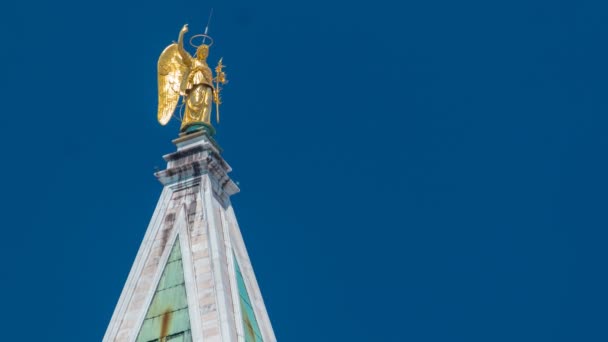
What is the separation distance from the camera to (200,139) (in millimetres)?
47969

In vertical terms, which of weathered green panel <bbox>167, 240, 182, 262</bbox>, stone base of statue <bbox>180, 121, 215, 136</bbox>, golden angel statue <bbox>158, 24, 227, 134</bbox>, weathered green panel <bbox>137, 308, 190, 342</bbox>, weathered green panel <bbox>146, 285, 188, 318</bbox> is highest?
golden angel statue <bbox>158, 24, 227, 134</bbox>

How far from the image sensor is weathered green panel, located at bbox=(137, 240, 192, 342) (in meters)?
42.0

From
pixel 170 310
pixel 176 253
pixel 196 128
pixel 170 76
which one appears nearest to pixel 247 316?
pixel 170 310

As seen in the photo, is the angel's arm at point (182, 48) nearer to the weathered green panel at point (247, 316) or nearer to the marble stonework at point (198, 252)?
the marble stonework at point (198, 252)

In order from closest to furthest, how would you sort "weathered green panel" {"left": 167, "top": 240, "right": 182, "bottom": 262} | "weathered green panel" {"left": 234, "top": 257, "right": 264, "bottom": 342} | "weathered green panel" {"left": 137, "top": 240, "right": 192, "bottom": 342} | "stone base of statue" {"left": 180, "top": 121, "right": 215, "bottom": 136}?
"weathered green panel" {"left": 137, "top": 240, "right": 192, "bottom": 342} < "weathered green panel" {"left": 234, "top": 257, "right": 264, "bottom": 342} < "weathered green panel" {"left": 167, "top": 240, "right": 182, "bottom": 262} < "stone base of statue" {"left": 180, "top": 121, "right": 215, "bottom": 136}

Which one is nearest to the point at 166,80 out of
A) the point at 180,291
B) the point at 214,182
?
the point at 214,182

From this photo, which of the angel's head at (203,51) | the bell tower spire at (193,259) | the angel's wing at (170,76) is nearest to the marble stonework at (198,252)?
the bell tower spire at (193,259)

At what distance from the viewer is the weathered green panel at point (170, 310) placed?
42.0 metres

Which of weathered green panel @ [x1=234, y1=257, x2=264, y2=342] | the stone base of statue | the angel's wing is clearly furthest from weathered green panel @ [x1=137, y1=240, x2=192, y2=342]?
the angel's wing

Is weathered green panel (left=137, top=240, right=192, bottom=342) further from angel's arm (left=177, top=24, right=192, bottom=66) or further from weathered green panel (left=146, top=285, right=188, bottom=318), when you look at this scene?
angel's arm (left=177, top=24, right=192, bottom=66)

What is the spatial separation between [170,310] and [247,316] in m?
2.16

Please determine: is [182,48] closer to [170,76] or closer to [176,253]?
[170,76]

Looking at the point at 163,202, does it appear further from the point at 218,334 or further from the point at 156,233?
the point at 218,334

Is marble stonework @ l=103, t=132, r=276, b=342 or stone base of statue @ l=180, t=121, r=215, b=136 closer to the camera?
marble stonework @ l=103, t=132, r=276, b=342
